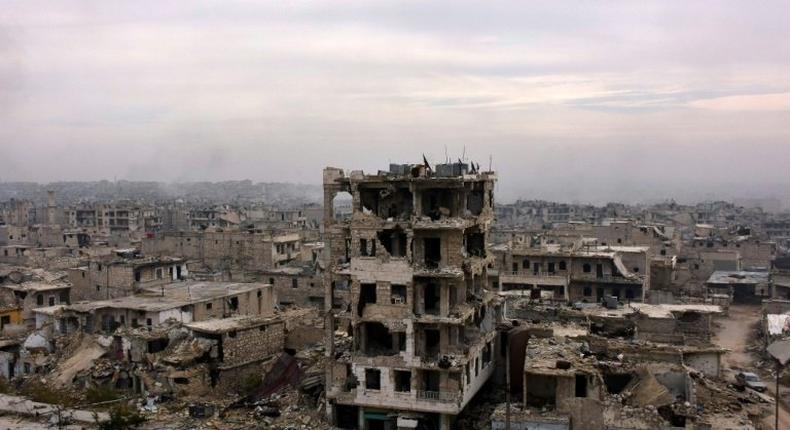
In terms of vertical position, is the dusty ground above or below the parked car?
below

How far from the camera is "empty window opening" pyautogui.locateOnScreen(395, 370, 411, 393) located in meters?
31.9

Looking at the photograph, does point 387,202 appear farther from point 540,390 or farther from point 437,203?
point 540,390

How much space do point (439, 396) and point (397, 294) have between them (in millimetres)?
4681

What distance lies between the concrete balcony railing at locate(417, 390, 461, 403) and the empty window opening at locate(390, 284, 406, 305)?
3.93m

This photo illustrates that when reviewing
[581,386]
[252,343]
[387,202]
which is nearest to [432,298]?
[387,202]

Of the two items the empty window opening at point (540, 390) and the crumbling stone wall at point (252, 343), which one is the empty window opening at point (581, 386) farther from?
the crumbling stone wall at point (252, 343)

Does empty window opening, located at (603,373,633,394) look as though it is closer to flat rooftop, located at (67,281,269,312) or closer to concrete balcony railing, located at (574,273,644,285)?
concrete balcony railing, located at (574,273,644,285)

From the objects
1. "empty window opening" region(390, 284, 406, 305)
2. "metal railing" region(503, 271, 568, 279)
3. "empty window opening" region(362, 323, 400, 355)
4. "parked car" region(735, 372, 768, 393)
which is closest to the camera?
"empty window opening" region(390, 284, 406, 305)

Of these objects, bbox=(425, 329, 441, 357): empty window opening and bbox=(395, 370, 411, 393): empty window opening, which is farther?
bbox=(425, 329, 441, 357): empty window opening

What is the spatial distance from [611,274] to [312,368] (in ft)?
81.2

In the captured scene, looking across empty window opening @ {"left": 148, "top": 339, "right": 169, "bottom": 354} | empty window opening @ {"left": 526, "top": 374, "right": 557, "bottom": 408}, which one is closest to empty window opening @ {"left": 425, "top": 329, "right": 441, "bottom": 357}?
empty window opening @ {"left": 526, "top": 374, "right": 557, "bottom": 408}

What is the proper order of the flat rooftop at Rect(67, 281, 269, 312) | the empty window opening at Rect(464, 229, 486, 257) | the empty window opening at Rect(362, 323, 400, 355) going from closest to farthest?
the empty window opening at Rect(362, 323, 400, 355)
the empty window opening at Rect(464, 229, 486, 257)
the flat rooftop at Rect(67, 281, 269, 312)

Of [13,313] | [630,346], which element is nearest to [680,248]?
[630,346]

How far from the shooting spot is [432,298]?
32969 millimetres
